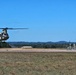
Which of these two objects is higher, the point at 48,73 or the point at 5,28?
the point at 5,28

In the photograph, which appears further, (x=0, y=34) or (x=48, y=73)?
(x=0, y=34)

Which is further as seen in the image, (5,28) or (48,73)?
(5,28)

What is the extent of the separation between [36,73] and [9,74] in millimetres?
1607

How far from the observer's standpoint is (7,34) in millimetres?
78188

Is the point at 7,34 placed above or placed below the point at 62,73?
above

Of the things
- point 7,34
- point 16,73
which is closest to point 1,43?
point 7,34

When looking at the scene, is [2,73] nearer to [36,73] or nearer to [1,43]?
[36,73]

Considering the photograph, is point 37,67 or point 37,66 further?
point 37,66

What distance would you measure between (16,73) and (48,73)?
6.16 feet

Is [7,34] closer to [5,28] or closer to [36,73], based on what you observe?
[5,28]

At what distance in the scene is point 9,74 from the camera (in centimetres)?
2002

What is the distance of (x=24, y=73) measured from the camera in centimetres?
2045

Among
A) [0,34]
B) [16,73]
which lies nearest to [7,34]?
[0,34]

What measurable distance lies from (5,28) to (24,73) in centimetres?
5993
